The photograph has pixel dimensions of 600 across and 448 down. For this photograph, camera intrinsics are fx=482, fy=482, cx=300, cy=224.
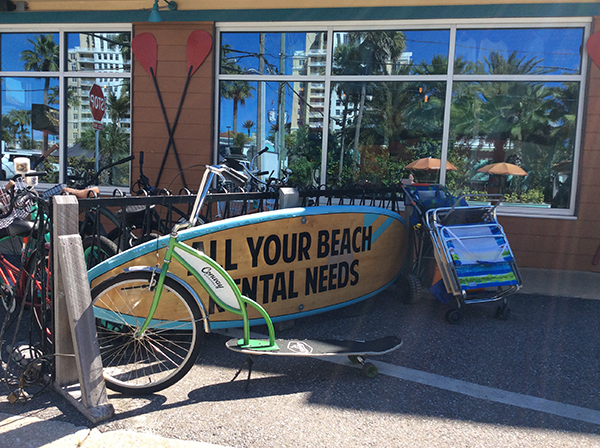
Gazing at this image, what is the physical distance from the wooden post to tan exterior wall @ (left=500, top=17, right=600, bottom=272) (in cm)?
537

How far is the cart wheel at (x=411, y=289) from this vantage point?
4.83m

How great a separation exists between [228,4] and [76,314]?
542cm

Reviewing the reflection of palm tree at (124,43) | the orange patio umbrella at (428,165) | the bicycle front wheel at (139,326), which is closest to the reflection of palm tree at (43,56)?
the reflection of palm tree at (124,43)

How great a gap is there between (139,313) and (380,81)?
500 cm

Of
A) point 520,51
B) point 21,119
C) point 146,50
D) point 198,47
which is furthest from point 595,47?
point 21,119

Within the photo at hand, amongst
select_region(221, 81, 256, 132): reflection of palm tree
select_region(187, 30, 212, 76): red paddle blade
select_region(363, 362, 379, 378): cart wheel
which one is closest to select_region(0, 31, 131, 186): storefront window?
select_region(187, 30, 212, 76): red paddle blade

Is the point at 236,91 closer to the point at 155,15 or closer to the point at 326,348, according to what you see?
the point at 155,15

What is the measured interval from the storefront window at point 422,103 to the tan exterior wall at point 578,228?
0.19 meters

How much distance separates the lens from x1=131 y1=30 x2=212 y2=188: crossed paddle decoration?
6.83 meters

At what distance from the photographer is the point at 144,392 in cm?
292

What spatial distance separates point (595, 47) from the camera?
19.5 feet

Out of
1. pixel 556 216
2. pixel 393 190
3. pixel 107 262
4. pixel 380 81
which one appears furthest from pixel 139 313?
pixel 556 216

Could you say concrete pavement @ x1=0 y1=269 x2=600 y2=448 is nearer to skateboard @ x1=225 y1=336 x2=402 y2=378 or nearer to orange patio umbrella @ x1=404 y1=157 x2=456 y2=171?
skateboard @ x1=225 y1=336 x2=402 y2=378

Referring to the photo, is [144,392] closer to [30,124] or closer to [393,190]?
A: [393,190]
